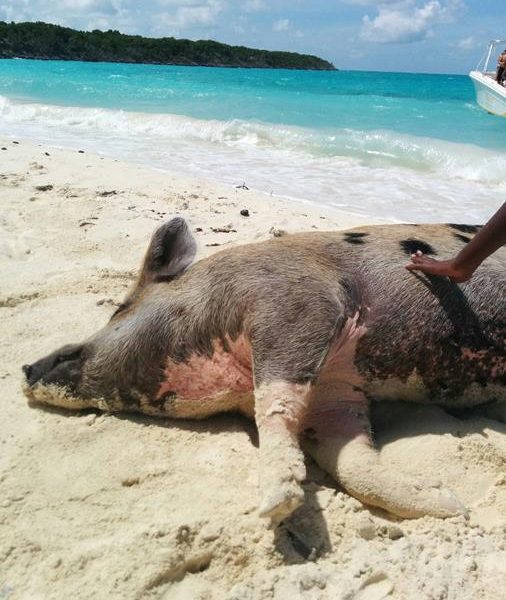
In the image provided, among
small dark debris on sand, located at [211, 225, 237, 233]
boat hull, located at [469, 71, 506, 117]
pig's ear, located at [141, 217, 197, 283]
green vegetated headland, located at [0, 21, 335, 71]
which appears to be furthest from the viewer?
green vegetated headland, located at [0, 21, 335, 71]

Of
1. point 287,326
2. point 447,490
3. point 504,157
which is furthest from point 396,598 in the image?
point 504,157

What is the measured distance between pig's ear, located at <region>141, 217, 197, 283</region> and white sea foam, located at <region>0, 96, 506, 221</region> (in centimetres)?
480

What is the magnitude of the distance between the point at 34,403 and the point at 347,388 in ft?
5.78

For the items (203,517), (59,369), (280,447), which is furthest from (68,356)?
(280,447)

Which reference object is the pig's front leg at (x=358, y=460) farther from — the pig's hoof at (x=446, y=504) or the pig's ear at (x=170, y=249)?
the pig's ear at (x=170, y=249)

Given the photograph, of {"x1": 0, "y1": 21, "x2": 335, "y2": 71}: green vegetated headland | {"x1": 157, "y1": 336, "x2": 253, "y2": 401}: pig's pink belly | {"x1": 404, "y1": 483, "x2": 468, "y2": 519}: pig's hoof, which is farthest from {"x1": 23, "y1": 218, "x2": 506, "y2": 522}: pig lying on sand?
{"x1": 0, "y1": 21, "x2": 335, "y2": 71}: green vegetated headland

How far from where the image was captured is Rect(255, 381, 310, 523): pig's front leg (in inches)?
88.4

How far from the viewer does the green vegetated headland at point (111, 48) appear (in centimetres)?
8669

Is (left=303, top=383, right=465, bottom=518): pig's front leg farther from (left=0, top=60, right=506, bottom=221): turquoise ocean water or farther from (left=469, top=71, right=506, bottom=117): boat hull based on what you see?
(left=469, top=71, right=506, bottom=117): boat hull

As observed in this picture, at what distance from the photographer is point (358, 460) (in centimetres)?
268

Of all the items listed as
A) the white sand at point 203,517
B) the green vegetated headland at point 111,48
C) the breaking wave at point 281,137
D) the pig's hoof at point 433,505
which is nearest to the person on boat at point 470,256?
the white sand at point 203,517

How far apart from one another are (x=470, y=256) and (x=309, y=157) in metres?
10.2

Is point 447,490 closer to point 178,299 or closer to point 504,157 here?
point 178,299

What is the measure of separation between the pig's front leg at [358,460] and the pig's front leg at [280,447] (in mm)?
249
